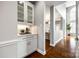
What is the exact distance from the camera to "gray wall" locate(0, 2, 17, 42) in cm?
173

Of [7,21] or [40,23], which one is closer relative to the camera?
[7,21]

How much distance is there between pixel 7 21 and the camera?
1864 millimetres

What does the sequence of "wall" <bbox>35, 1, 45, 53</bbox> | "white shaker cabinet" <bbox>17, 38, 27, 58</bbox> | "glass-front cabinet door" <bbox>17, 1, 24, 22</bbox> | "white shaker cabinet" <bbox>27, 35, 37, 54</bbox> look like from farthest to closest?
"wall" <bbox>35, 1, 45, 53</bbox>
"white shaker cabinet" <bbox>27, 35, 37, 54</bbox>
"glass-front cabinet door" <bbox>17, 1, 24, 22</bbox>
"white shaker cabinet" <bbox>17, 38, 27, 58</bbox>

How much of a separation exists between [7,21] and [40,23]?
2.27 meters

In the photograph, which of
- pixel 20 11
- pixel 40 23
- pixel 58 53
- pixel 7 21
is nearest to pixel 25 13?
pixel 20 11

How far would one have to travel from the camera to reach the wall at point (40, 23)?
151 inches

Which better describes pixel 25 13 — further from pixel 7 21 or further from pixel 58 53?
pixel 58 53

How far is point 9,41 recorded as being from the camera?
75.4 inches

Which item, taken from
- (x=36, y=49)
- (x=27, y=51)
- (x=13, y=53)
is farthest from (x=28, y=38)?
(x=13, y=53)

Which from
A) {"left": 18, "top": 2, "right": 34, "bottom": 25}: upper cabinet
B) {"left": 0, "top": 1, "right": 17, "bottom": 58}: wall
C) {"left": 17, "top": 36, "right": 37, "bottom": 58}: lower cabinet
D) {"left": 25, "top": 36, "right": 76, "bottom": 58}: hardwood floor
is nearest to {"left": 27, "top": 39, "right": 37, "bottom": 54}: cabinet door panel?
{"left": 17, "top": 36, "right": 37, "bottom": 58}: lower cabinet

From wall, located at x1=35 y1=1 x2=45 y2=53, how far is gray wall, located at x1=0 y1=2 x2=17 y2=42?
1.94m

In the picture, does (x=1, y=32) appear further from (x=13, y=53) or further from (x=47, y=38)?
(x=47, y=38)

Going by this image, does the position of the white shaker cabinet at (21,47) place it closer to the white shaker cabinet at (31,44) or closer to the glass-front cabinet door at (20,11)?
the white shaker cabinet at (31,44)

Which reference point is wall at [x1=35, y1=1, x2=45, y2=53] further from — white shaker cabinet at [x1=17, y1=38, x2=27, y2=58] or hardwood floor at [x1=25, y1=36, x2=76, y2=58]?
white shaker cabinet at [x1=17, y1=38, x2=27, y2=58]
